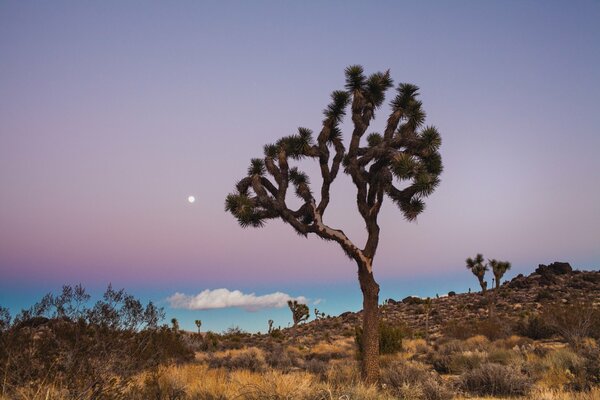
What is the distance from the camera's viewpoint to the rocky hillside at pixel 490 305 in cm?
3650

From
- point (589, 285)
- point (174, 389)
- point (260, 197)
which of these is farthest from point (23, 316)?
point (589, 285)

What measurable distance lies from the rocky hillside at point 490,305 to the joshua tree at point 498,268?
5.26 ft

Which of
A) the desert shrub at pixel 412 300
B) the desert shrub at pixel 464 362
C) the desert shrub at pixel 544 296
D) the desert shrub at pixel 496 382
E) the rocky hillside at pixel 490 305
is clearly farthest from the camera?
the desert shrub at pixel 412 300

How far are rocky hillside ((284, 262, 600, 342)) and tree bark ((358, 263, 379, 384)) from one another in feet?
68.8

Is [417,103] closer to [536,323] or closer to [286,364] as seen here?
[286,364]

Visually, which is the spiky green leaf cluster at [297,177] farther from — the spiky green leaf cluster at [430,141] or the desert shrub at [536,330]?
the desert shrub at [536,330]

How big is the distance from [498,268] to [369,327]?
31.2 metres

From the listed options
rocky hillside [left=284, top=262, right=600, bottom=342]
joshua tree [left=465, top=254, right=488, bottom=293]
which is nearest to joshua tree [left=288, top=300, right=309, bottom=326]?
rocky hillside [left=284, top=262, right=600, bottom=342]

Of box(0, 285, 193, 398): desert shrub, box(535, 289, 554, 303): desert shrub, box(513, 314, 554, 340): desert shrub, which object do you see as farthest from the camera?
box(535, 289, 554, 303): desert shrub

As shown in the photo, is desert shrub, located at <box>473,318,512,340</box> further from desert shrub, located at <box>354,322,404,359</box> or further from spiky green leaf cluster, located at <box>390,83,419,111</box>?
spiky green leaf cluster, located at <box>390,83,419,111</box>

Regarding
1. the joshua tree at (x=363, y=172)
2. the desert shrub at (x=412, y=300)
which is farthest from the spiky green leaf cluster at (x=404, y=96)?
the desert shrub at (x=412, y=300)

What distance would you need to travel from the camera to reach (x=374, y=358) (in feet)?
38.8

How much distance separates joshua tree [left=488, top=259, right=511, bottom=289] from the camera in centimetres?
3831

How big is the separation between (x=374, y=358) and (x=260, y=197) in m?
6.00
